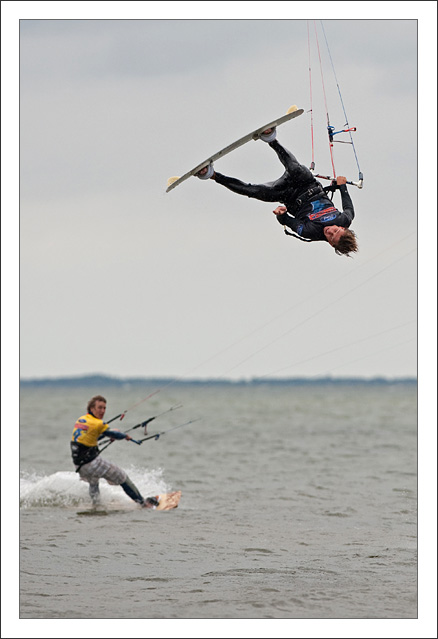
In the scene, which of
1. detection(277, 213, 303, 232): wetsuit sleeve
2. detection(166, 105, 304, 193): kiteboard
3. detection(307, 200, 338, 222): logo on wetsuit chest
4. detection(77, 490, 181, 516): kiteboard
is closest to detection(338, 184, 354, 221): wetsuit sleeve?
detection(307, 200, 338, 222): logo on wetsuit chest

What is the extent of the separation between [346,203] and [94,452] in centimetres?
912

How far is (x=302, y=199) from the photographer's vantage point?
9875mm

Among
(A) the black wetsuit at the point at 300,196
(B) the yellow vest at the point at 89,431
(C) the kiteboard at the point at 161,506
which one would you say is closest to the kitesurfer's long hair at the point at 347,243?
(A) the black wetsuit at the point at 300,196

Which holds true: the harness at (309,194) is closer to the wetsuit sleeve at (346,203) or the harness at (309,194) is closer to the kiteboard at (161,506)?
the wetsuit sleeve at (346,203)

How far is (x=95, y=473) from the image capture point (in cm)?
1783

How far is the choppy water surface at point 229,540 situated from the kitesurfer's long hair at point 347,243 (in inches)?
148

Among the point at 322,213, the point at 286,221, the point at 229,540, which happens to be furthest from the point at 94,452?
the point at 322,213

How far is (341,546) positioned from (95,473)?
5.28 m

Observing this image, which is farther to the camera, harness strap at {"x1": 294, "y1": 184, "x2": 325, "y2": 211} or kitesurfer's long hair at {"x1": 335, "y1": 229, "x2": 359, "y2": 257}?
harness strap at {"x1": 294, "y1": 184, "x2": 325, "y2": 211}

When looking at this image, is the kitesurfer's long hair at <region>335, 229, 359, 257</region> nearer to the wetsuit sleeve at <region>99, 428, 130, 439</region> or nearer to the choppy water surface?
the choppy water surface

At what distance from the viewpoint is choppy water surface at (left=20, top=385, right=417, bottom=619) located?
425 inches

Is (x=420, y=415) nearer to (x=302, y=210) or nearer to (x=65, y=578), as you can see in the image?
(x=302, y=210)

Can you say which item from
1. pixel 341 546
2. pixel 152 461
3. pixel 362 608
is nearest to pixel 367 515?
pixel 341 546

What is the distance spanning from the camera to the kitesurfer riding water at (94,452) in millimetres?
17125
